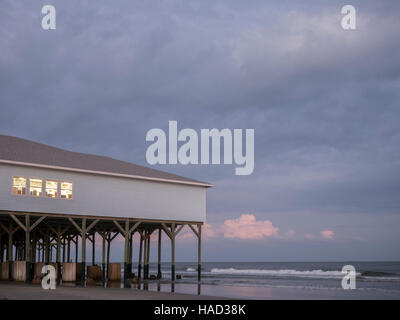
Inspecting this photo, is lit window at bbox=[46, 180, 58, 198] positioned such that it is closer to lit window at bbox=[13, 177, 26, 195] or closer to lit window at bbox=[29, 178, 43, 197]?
lit window at bbox=[29, 178, 43, 197]

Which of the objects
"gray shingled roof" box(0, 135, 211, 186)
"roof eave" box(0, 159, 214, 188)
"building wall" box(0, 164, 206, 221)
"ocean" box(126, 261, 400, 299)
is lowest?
"ocean" box(126, 261, 400, 299)

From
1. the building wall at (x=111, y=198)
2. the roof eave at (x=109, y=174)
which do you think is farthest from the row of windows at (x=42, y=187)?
the roof eave at (x=109, y=174)

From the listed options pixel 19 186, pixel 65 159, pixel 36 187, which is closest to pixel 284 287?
pixel 65 159

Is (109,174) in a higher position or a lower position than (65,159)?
lower

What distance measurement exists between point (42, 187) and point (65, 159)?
3.40 meters

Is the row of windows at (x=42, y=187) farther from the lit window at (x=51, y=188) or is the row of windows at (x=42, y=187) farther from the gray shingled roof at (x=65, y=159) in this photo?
the gray shingled roof at (x=65, y=159)

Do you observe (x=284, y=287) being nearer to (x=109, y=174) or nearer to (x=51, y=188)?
(x=109, y=174)

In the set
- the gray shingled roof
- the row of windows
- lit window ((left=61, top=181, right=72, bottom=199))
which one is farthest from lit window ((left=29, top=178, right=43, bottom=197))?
lit window ((left=61, top=181, right=72, bottom=199))

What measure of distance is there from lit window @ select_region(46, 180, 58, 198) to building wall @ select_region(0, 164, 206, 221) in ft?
0.76

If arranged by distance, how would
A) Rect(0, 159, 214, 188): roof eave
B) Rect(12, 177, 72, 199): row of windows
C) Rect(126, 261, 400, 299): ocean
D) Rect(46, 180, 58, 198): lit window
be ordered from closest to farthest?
Rect(126, 261, 400, 299): ocean, Rect(0, 159, 214, 188): roof eave, Rect(12, 177, 72, 199): row of windows, Rect(46, 180, 58, 198): lit window

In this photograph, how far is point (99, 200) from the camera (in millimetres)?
32312

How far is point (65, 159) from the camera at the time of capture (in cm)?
3297

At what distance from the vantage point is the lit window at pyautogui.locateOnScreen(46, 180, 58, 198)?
3023 centimetres
